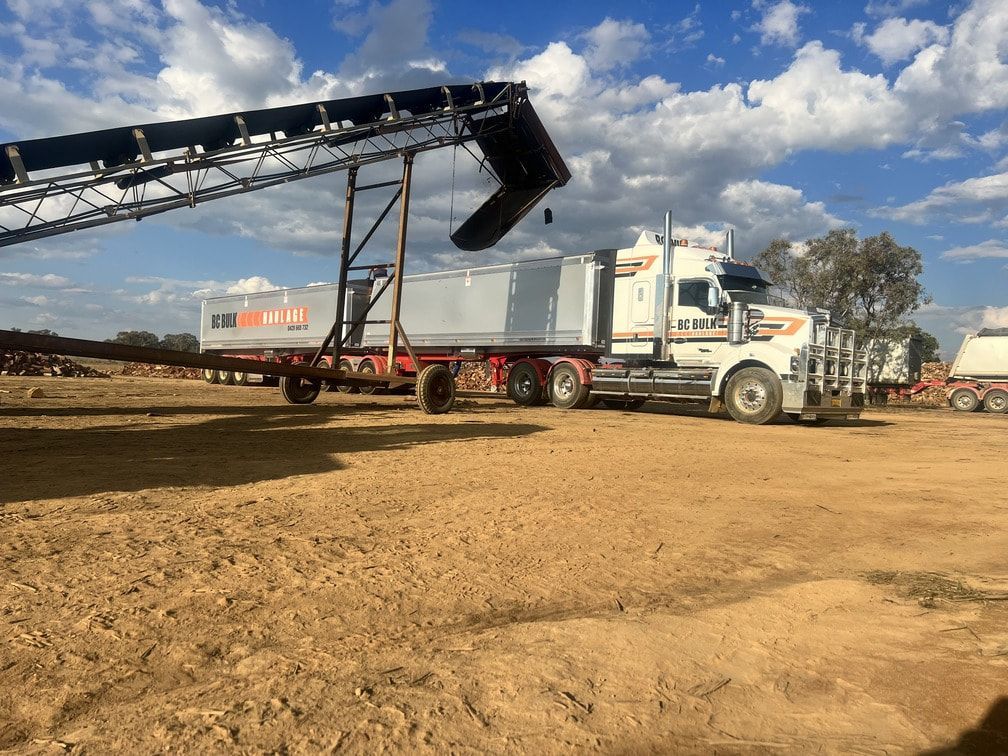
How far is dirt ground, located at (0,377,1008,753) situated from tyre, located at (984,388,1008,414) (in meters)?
23.2

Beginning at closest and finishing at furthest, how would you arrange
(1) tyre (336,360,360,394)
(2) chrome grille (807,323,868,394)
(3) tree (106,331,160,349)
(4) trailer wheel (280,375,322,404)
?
1. (2) chrome grille (807,323,868,394)
2. (4) trailer wheel (280,375,322,404)
3. (1) tyre (336,360,360,394)
4. (3) tree (106,331,160,349)

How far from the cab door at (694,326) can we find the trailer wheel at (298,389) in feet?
27.6

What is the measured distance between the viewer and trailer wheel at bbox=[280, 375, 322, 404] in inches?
555

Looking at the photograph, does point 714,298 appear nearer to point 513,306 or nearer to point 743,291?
point 743,291

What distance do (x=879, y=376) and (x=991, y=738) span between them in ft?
99.6

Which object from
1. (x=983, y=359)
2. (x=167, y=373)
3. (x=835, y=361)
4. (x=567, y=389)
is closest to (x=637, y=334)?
(x=567, y=389)

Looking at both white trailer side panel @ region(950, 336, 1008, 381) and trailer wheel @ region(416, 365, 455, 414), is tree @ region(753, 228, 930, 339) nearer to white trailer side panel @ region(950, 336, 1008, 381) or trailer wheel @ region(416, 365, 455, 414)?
white trailer side panel @ region(950, 336, 1008, 381)

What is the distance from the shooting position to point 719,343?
14.9 m

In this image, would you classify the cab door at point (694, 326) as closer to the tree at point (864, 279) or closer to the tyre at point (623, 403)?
the tyre at point (623, 403)

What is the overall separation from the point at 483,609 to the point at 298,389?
12.1 m

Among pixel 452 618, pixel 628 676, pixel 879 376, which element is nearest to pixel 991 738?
pixel 628 676

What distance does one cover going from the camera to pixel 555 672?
248cm

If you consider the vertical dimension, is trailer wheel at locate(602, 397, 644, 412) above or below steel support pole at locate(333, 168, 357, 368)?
below

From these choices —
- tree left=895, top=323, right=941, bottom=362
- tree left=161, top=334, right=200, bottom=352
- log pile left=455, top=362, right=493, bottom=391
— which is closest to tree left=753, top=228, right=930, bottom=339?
tree left=895, top=323, right=941, bottom=362
